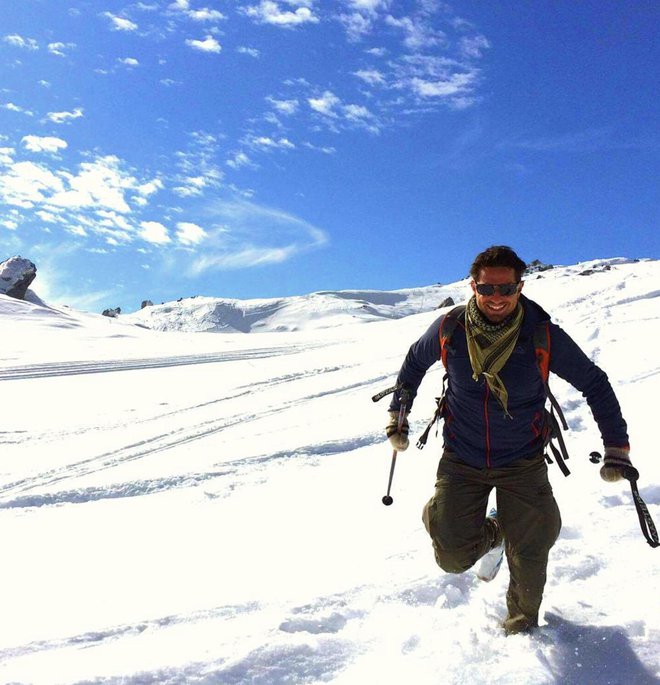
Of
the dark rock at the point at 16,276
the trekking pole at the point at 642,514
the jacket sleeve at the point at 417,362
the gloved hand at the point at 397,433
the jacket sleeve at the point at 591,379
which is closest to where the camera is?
the trekking pole at the point at 642,514

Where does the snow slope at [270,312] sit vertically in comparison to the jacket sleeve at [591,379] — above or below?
above

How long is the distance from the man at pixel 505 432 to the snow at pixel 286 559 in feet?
1.20

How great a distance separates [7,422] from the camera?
9.48 m

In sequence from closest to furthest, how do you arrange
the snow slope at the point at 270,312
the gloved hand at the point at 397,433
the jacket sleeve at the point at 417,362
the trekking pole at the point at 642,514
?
1. the trekking pole at the point at 642,514
2. the jacket sleeve at the point at 417,362
3. the gloved hand at the point at 397,433
4. the snow slope at the point at 270,312

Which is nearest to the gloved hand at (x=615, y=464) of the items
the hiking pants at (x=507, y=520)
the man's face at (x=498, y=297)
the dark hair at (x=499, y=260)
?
the hiking pants at (x=507, y=520)

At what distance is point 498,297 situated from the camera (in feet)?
10.2

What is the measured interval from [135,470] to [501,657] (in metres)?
4.68

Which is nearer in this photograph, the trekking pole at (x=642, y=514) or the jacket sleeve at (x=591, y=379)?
the trekking pole at (x=642, y=514)

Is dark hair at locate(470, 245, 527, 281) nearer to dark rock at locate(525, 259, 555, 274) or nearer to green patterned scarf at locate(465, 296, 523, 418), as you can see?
green patterned scarf at locate(465, 296, 523, 418)

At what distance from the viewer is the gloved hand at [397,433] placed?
3692mm

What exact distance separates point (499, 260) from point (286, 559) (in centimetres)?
246

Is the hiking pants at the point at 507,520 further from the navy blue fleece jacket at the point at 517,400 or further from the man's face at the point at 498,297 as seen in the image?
the man's face at the point at 498,297

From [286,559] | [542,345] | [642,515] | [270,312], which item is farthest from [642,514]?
[270,312]

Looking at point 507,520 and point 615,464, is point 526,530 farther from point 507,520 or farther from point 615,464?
point 615,464
